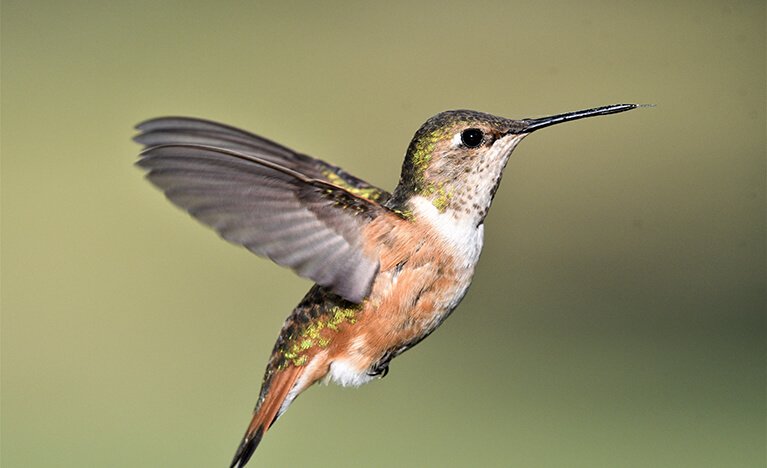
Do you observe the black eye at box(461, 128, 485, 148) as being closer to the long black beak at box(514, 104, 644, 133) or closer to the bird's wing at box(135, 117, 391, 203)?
the long black beak at box(514, 104, 644, 133)

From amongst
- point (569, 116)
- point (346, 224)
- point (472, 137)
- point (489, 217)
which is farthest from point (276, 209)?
point (489, 217)

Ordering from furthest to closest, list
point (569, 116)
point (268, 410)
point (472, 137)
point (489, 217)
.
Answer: point (489, 217) < point (268, 410) < point (472, 137) < point (569, 116)

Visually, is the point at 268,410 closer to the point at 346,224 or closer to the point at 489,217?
the point at 346,224

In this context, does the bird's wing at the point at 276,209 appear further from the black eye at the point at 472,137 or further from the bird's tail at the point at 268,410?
the bird's tail at the point at 268,410

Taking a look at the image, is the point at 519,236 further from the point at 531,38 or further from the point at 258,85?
the point at 258,85

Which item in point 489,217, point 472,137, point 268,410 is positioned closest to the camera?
point 472,137

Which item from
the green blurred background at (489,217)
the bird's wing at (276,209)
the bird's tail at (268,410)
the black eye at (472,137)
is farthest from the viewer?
the green blurred background at (489,217)

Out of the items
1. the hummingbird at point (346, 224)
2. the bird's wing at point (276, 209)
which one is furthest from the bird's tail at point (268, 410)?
the bird's wing at point (276, 209)
